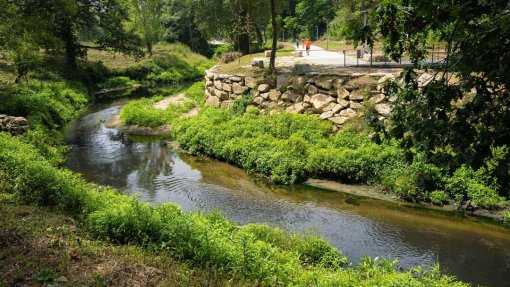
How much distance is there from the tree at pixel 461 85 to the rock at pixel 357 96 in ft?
43.2

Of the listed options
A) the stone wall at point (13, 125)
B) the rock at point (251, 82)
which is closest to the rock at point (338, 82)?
the rock at point (251, 82)

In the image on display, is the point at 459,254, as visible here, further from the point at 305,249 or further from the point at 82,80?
the point at 82,80

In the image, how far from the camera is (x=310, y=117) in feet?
62.3

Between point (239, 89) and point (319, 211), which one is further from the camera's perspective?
point (239, 89)

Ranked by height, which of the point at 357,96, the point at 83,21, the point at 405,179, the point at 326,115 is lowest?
the point at 405,179

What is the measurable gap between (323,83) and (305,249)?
11223mm

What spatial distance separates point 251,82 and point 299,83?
9.84 feet

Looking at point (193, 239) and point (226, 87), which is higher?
point (226, 87)

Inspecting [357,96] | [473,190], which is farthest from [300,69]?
[473,190]

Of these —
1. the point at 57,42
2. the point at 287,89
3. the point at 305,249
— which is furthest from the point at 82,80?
the point at 305,249

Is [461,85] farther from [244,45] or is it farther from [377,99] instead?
[244,45]

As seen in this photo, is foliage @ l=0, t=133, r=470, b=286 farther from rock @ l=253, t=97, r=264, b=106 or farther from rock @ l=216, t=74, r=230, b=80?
rock @ l=216, t=74, r=230, b=80

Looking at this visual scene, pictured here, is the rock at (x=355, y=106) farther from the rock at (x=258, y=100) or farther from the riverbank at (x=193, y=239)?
the riverbank at (x=193, y=239)

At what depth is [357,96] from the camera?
18.6 m
